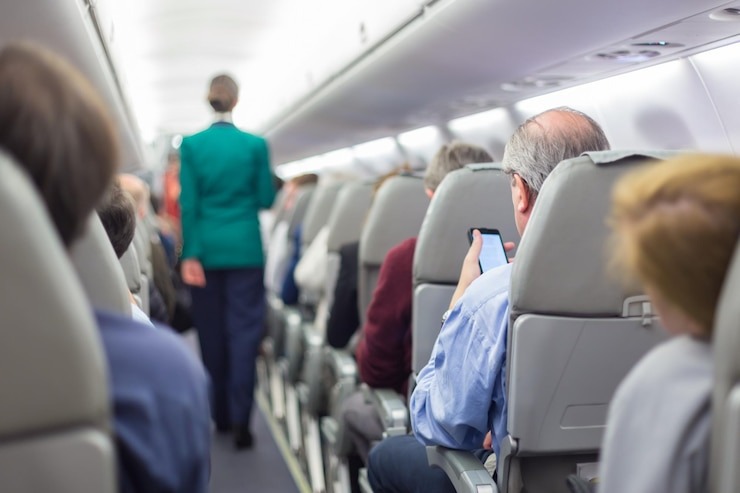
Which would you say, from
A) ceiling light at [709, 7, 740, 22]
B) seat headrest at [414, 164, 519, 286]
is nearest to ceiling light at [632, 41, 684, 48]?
ceiling light at [709, 7, 740, 22]

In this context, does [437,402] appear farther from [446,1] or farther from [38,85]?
[446,1]

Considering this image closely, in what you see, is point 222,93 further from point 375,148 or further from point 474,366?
point 375,148

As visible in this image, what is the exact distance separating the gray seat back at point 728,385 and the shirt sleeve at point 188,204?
4.28 metres

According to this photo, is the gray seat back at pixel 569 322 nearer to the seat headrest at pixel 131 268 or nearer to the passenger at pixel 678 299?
the passenger at pixel 678 299

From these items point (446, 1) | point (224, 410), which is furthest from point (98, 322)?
point (224, 410)

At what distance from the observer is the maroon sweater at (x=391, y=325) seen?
3.26 metres

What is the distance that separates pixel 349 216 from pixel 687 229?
3.33m

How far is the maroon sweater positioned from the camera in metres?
3.26

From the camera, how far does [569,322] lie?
2.06 m

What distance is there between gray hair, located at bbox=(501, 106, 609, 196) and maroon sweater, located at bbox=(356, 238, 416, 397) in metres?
0.92

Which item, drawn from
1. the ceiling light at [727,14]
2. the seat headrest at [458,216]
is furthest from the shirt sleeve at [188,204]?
the ceiling light at [727,14]

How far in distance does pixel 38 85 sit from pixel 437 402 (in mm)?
1487

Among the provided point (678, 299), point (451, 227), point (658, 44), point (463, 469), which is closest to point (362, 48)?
point (658, 44)

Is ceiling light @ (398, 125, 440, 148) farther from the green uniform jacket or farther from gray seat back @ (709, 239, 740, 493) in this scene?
gray seat back @ (709, 239, 740, 493)
